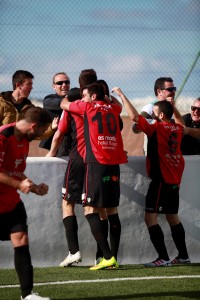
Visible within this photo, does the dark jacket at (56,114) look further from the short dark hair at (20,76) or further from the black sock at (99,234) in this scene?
the black sock at (99,234)

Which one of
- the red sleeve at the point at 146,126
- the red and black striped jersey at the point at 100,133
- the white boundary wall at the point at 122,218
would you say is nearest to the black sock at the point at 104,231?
the white boundary wall at the point at 122,218

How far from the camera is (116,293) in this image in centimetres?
781

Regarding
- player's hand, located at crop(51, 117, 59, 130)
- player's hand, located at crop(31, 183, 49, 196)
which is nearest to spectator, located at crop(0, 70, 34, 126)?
player's hand, located at crop(51, 117, 59, 130)

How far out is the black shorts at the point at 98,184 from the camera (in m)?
9.44

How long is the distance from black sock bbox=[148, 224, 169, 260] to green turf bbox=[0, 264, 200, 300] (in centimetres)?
24

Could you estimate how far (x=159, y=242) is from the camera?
988 cm

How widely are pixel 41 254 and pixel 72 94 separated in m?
1.77

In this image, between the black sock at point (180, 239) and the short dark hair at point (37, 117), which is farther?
the black sock at point (180, 239)

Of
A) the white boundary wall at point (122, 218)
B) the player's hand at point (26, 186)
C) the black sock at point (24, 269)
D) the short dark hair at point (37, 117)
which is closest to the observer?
the player's hand at point (26, 186)

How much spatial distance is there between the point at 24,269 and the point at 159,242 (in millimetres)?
2865

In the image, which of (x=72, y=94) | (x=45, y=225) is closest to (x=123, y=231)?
(x=45, y=225)

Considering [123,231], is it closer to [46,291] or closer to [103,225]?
[103,225]

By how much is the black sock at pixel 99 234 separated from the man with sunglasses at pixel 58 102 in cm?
96

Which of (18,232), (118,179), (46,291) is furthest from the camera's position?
(118,179)
